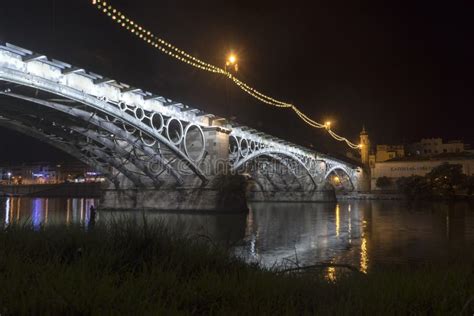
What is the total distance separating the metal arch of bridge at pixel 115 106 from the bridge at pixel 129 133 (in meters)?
0.05

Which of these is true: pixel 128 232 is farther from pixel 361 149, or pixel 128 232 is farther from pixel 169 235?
pixel 361 149

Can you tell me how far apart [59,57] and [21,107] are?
230 inches

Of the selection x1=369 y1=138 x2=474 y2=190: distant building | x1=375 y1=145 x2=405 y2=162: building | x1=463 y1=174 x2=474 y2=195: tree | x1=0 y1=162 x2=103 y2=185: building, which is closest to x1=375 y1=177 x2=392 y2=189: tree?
x1=369 y1=138 x2=474 y2=190: distant building

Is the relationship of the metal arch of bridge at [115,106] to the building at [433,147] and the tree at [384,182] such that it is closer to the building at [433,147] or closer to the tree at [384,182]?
the tree at [384,182]

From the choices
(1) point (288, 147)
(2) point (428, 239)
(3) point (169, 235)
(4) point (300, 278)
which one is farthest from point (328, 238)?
(1) point (288, 147)

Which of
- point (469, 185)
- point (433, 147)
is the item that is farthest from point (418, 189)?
point (433, 147)

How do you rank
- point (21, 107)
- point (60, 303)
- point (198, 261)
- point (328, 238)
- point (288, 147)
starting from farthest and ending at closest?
1. point (288, 147)
2. point (21, 107)
3. point (328, 238)
4. point (198, 261)
5. point (60, 303)

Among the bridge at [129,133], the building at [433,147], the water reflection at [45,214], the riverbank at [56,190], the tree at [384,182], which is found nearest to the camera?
the water reflection at [45,214]

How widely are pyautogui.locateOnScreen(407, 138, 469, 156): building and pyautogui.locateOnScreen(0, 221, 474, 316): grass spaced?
421 feet

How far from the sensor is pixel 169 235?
8.31m

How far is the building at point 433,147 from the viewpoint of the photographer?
410 feet

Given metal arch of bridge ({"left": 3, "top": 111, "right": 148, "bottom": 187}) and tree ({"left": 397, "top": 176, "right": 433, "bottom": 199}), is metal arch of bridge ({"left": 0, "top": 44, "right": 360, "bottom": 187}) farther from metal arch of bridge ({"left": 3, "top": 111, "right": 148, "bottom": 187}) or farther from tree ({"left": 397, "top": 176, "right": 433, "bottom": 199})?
tree ({"left": 397, "top": 176, "right": 433, "bottom": 199})

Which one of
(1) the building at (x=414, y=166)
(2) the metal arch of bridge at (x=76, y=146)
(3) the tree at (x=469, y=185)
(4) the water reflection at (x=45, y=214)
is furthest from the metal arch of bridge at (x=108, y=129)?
(1) the building at (x=414, y=166)

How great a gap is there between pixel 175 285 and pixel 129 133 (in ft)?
93.5
